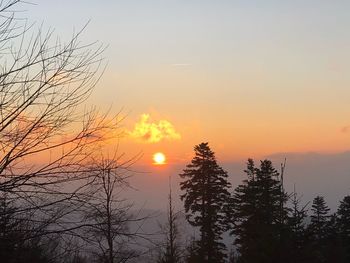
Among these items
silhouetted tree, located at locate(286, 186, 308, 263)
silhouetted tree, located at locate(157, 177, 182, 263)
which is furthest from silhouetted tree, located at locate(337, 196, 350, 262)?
silhouetted tree, located at locate(286, 186, 308, 263)

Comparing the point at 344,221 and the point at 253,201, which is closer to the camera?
the point at 253,201

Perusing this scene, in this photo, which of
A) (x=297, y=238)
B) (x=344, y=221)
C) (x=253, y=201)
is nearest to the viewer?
(x=297, y=238)

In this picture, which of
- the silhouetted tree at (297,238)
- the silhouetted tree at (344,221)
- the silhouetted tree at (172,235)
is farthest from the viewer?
the silhouetted tree at (344,221)

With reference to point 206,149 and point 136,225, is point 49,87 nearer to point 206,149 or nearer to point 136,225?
point 136,225

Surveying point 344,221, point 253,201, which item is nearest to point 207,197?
point 253,201

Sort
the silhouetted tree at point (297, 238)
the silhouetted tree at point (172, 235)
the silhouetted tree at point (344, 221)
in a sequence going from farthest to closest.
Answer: the silhouetted tree at point (344, 221) < the silhouetted tree at point (172, 235) < the silhouetted tree at point (297, 238)

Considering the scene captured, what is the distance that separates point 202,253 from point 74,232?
1362 inches

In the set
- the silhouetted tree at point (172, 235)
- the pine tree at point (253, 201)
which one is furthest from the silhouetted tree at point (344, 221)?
the silhouetted tree at point (172, 235)

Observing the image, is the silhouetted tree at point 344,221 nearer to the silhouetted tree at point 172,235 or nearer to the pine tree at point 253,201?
the pine tree at point 253,201

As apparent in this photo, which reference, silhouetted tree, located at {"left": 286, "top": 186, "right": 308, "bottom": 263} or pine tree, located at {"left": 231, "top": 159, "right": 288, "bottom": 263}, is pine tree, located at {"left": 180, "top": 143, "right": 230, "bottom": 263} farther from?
silhouetted tree, located at {"left": 286, "top": 186, "right": 308, "bottom": 263}

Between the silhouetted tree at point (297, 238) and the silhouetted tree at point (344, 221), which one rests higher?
the silhouetted tree at point (344, 221)

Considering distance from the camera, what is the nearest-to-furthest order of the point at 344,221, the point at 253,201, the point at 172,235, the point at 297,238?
the point at 297,238 < the point at 172,235 < the point at 253,201 < the point at 344,221

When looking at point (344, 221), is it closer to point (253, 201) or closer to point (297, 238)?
point (253, 201)

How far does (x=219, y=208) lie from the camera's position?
134 feet
